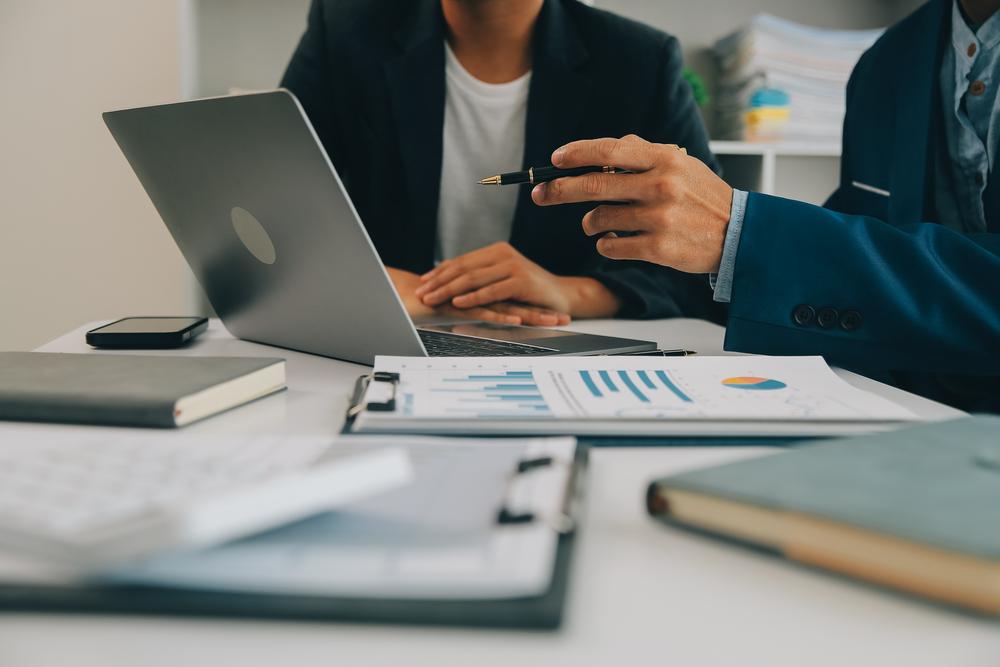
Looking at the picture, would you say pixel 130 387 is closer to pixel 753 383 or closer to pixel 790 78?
pixel 753 383

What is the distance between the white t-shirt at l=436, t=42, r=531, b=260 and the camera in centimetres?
150

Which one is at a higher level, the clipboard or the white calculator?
the white calculator

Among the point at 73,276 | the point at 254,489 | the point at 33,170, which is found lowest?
the point at 73,276

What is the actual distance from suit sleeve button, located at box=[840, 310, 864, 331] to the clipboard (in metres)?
0.57

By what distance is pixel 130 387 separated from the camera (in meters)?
0.57

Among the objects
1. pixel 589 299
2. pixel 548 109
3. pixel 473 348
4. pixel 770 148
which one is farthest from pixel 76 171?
pixel 770 148

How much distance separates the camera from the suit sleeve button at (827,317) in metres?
0.78

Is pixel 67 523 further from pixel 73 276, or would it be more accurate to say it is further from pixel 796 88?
pixel 796 88

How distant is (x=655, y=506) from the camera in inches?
14.8

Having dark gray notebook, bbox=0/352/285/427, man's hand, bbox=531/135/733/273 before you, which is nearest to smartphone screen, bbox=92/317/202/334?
dark gray notebook, bbox=0/352/285/427

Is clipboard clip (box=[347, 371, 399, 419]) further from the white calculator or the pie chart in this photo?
the pie chart

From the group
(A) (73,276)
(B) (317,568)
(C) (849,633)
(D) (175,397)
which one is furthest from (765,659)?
(A) (73,276)

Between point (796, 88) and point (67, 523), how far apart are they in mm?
2213

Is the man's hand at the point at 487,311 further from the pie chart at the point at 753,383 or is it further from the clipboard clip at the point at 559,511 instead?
the clipboard clip at the point at 559,511
